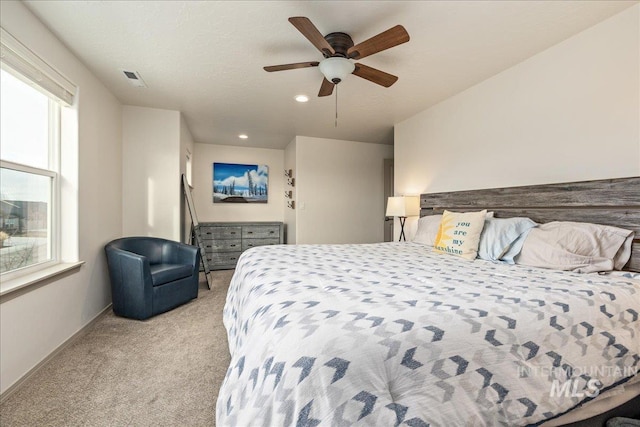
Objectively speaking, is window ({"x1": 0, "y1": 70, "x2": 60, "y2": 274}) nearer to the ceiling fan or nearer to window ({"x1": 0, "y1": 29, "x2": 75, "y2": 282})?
window ({"x1": 0, "y1": 29, "x2": 75, "y2": 282})

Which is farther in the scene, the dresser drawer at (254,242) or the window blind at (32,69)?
the dresser drawer at (254,242)

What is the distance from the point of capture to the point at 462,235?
7.63ft

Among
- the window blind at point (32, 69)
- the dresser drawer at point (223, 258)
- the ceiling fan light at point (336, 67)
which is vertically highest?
the ceiling fan light at point (336, 67)

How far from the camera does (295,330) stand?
2.96 feet

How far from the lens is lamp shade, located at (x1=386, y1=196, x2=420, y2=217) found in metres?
3.58

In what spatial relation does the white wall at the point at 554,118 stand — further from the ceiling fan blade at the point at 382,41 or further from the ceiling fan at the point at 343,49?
the ceiling fan blade at the point at 382,41

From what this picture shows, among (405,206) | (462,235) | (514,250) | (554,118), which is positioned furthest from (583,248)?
(405,206)

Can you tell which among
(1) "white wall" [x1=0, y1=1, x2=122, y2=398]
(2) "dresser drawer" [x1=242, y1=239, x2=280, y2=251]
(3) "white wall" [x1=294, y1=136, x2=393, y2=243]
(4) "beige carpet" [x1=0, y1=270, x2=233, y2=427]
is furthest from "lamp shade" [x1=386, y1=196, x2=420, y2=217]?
(1) "white wall" [x1=0, y1=1, x2=122, y2=398]

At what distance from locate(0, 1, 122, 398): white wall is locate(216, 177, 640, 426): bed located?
1.50m

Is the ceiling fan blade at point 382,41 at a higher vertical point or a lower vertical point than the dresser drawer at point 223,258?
higher

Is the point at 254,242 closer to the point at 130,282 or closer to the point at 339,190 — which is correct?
the point at 339,190

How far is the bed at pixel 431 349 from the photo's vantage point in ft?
2.57

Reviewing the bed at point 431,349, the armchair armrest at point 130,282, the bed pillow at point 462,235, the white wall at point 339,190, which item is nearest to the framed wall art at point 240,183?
the white wall at point 339,190

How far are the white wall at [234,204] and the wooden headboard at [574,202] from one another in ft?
12.6
